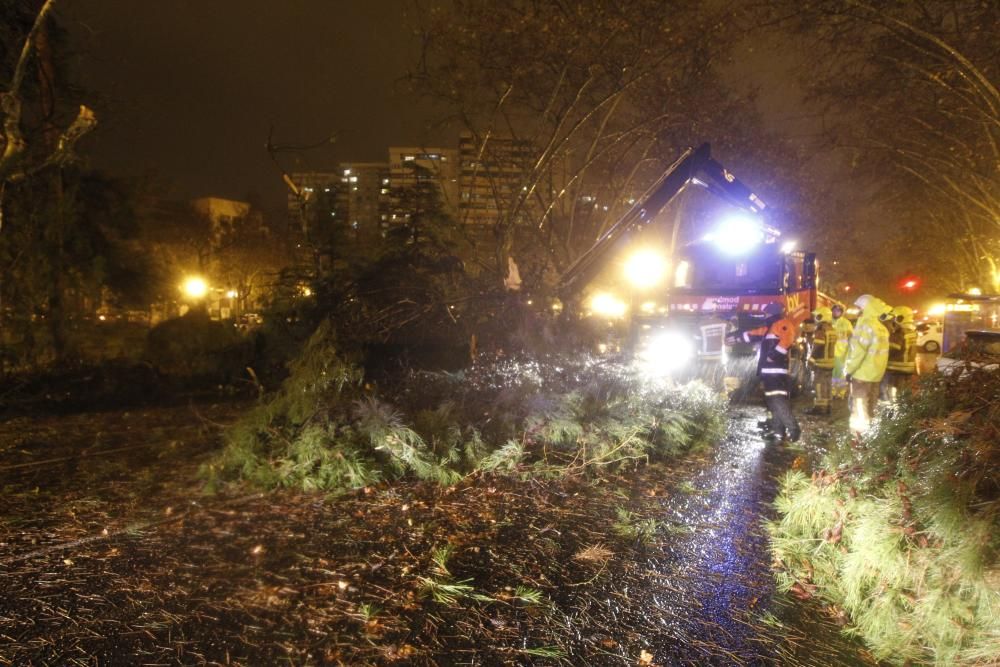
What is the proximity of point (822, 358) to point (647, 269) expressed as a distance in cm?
379

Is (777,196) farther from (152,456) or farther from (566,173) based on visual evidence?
(152,456)

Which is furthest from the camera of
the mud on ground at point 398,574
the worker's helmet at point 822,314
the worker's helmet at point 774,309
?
the worker's helmet at point 774,309

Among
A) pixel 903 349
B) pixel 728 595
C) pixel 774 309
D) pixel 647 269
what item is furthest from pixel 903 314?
pixel 728 595

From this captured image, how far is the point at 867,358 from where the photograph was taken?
738cm

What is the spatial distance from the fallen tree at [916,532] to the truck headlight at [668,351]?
569cm

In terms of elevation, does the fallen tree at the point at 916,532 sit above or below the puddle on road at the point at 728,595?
above

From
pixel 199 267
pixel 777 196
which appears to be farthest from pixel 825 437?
pixel 199 267

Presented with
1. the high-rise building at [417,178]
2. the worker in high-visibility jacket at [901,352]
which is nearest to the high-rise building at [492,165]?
the high-rise building at [417,178]

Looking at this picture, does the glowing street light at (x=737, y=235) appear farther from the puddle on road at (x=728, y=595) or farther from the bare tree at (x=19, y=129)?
the bare tree at (x=19, y=129)

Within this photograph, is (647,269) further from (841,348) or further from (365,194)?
(365,194)

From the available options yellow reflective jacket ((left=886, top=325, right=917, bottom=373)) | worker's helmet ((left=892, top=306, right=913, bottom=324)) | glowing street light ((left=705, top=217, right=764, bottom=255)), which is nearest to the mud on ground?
worker's helmet ((left=892, top=306, right=913, bottom=324))

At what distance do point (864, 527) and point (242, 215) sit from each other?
131ft

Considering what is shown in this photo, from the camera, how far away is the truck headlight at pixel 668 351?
1028 centimetres

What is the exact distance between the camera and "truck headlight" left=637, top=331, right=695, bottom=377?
10281 mm
